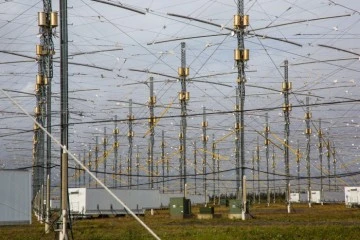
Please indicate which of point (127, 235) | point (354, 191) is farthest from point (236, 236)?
point (354, 191)

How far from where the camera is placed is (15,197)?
46531mm

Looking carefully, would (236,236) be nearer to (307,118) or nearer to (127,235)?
(127,235)

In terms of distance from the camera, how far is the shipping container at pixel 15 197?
45.5 meters

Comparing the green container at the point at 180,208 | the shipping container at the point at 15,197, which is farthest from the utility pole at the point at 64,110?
the green container at the point at 180,208

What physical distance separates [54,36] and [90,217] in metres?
28.5

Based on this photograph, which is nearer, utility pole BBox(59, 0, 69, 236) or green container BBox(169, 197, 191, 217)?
utility pole BBox(59, 0, 69, 236)

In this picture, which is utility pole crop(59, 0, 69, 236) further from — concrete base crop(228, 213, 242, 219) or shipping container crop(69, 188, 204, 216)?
shipping container crop(69, 188, 204, 216)

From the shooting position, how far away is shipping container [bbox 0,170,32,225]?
149 ft

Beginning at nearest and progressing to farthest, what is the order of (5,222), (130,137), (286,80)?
(5,222) → (286,80) → (130,137)

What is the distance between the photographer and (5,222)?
45.7m

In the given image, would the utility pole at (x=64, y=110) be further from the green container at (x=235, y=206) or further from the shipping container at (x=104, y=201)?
the shipping container at (x=104, y=201)

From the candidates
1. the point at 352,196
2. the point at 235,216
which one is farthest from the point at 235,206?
the point at 352,196

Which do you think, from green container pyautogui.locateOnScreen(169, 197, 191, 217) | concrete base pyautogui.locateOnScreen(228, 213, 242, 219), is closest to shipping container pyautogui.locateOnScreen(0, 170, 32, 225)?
green container pyautogui.locateOnScreen(169, 197, 191, 217)

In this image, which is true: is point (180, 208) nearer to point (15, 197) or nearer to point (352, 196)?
point (15, 197)
